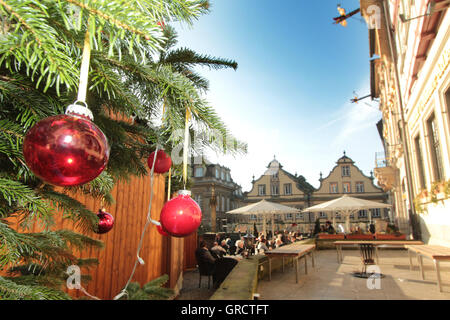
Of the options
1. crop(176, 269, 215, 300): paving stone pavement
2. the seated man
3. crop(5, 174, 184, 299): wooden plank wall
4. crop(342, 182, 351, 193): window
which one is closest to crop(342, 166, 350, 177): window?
crop(342, 182, 351, 193): window

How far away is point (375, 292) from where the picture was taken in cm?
538

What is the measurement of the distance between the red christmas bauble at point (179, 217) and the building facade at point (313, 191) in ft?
122

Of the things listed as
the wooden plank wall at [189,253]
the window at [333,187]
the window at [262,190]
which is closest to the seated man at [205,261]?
the wooden plank wall at [189,253]

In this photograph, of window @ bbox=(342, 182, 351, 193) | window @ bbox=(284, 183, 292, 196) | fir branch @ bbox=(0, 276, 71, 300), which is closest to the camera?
fir branch @ bbox=(0, 276, 71, 300)

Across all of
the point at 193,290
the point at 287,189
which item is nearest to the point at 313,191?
the point at 287,189

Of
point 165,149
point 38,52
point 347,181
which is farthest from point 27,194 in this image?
point 347,181

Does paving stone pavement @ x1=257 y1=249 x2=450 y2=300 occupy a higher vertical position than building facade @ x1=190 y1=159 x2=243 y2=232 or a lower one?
lower

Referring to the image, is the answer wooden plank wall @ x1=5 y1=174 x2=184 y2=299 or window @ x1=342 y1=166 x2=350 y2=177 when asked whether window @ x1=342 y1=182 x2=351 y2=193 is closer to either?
window @ x1=342 y1=166 x2=350 y2=177

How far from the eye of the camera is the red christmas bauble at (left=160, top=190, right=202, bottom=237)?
1205 millimetres

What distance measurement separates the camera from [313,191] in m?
41.7

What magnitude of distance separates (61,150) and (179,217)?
2.05 feet

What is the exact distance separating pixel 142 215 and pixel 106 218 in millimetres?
3682

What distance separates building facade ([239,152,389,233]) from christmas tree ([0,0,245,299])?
37.2 meters

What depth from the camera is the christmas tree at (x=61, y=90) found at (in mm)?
692
